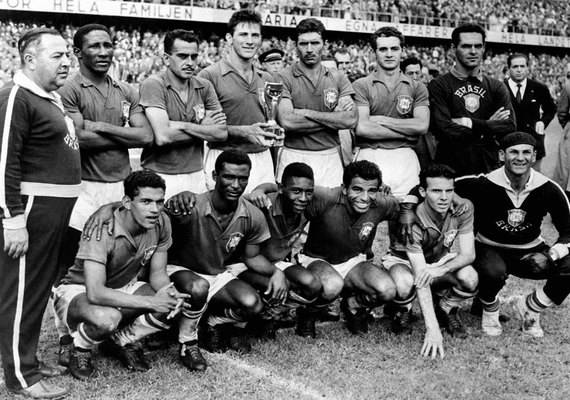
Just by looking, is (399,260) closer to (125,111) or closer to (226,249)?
(226,249)

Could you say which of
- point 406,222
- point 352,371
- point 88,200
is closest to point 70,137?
point 88,200

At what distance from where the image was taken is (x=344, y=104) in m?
5.67

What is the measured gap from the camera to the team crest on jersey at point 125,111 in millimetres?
4855

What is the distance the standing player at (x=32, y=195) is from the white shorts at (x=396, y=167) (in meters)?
2.87

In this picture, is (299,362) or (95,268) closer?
(95,268)

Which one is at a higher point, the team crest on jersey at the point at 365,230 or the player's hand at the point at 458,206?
the player's hand at the point at 458,206

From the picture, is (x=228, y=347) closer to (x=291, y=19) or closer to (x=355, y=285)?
(x=355, y=285)

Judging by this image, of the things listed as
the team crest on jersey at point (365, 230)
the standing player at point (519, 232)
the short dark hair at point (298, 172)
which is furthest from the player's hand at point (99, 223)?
the standing player at point (519, 232)

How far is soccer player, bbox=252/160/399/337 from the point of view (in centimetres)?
518

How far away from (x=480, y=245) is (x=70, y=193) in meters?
3.61

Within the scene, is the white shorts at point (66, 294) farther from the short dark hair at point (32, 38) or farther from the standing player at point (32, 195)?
the short dark hair at point (32, 38)

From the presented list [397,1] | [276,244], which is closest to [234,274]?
[276,244]

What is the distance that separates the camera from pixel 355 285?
536 cm

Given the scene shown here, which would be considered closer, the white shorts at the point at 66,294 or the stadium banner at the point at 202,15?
the white shorts at the point at 66,294
